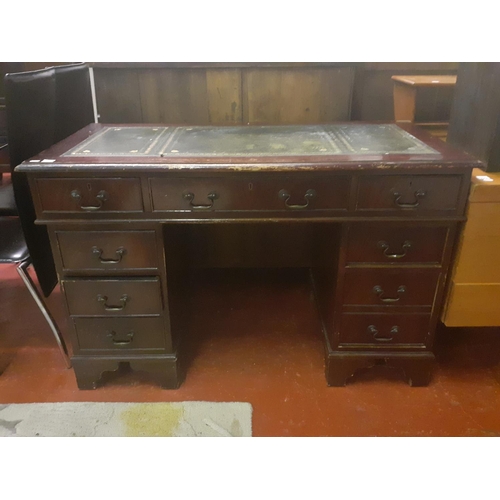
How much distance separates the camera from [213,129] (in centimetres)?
158

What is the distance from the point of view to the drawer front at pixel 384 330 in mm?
1456

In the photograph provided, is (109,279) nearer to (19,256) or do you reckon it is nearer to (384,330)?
(19,256)

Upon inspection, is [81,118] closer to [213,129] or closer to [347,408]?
[213,129]

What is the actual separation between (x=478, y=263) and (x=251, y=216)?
75cm

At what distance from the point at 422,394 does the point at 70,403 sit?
1.22m

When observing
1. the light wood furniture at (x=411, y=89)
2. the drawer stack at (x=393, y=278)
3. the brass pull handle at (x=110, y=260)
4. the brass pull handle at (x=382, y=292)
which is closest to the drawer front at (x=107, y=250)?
the brass pull handle at (x=110, y=260)

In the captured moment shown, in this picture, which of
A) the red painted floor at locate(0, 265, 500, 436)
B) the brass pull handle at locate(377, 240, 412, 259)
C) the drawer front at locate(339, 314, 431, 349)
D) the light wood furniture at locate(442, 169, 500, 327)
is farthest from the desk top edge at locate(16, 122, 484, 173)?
the red painted floor at locate(0, 265, 500, 436)

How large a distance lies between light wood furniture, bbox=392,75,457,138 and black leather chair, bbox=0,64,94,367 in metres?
1.29

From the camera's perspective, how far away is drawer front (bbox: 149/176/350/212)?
123cm

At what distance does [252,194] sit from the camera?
1.25 meters

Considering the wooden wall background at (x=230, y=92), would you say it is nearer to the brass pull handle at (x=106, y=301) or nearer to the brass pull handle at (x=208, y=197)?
the brass pull handle at (x=208, y=197)

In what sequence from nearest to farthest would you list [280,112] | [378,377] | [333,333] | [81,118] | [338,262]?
[338,262] < [333,333] < [378,377] < [81,118] < [280,112]

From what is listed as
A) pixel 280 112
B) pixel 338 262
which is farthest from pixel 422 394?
pixel 280 112

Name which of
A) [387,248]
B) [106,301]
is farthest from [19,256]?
[387,248]
